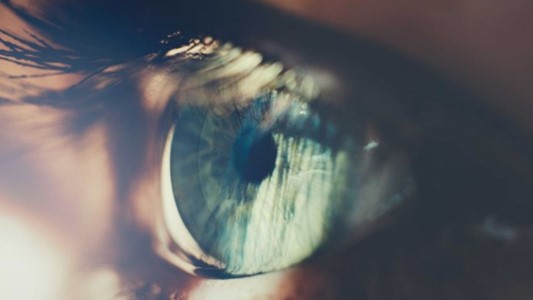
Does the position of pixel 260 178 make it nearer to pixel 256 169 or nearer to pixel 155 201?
pixel 256 169

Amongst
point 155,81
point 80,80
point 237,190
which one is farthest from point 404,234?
point 80,80

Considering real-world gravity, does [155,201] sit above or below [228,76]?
below

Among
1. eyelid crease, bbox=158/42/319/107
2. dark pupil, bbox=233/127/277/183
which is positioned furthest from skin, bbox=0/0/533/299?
dark pupil, bbox=233/127/277/183

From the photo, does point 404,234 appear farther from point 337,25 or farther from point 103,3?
point 103,3

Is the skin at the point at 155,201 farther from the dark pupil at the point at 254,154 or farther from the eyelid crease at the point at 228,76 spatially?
the dark pupil at the point at 254,154

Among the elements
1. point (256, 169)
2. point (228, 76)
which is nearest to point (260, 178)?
point (256, 169)

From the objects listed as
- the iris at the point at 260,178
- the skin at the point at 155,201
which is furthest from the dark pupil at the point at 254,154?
the skin at the point at 155,201
